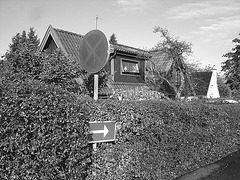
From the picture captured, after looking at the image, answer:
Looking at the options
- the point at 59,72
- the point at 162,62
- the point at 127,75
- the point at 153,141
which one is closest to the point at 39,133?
the point at 153,141

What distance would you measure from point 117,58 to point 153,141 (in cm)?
1141

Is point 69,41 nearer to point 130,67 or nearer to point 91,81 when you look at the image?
point 130,67

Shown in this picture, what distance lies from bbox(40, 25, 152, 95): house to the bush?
9.85 m

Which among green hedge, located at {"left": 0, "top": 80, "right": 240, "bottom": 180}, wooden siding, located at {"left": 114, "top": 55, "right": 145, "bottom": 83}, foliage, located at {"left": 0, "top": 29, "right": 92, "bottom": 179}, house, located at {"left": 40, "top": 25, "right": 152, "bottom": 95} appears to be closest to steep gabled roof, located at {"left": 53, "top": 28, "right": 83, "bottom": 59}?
house, located at {"left": 40, "top": 25, "right": 152, "bottom": 95}

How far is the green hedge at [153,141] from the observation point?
4496mm

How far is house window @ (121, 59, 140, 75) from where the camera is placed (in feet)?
54.7

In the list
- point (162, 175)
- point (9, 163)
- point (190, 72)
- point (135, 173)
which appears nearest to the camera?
point (9, 163)

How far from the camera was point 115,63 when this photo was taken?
1595 centimetres

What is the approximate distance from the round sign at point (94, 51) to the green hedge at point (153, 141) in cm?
114

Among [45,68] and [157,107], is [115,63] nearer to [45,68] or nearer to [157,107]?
[45,68]

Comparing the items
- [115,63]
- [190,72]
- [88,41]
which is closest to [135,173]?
[88,41]

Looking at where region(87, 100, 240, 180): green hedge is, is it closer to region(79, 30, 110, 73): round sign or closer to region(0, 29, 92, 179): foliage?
region(0, 29, 92, 179): foliage

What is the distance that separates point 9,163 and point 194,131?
518 cm

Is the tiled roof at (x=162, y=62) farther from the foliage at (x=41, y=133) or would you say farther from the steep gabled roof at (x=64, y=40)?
the foliage at (x=41, y=133)
